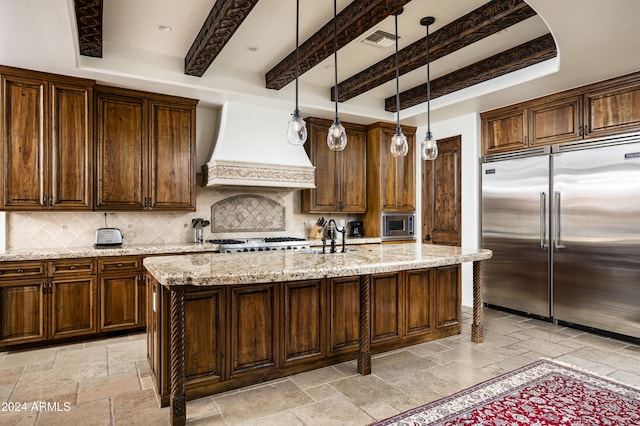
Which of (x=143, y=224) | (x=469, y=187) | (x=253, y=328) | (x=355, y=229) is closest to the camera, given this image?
(x=253, y=328)

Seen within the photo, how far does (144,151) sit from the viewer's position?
441 cm

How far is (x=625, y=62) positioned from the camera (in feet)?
11.5

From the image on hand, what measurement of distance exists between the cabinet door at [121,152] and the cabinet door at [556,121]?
460cm

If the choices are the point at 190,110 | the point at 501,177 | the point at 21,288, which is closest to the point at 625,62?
the point at 501,177

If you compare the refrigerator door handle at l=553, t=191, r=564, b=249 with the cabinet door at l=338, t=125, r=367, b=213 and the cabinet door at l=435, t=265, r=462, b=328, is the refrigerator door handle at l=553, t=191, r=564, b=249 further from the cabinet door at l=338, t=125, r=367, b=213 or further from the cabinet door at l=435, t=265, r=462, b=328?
the cabinet door at l=338, t=125, r=367, b=213

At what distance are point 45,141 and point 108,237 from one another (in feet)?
3.75

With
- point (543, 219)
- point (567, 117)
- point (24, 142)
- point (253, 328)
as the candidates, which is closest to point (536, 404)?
point (253, 328)

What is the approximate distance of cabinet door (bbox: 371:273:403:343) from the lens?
133 inches

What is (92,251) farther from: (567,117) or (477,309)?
(567,117)

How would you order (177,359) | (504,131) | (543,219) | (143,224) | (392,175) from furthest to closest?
1. (392,175)
2. (504,131)
3. (143,224)
4. (543,219)
5. (177,359)

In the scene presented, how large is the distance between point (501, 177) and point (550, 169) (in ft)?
2.01

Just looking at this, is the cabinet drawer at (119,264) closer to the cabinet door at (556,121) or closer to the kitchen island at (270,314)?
the kitchen island at (270,314)

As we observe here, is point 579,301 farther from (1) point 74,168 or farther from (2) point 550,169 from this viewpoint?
(1) point 74,168

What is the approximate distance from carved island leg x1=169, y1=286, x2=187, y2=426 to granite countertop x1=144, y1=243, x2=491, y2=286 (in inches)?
6.5
